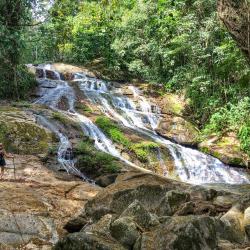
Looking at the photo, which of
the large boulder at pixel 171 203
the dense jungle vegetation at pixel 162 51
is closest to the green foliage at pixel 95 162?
the dense jungle vegetation at pixel 162 51

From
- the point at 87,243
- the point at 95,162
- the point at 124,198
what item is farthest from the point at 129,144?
the point at 87,243

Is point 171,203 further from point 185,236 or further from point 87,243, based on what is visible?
point 87,243

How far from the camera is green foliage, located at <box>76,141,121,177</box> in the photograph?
15430 mm

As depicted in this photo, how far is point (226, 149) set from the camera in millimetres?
20938

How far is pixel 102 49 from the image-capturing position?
35.6 metres

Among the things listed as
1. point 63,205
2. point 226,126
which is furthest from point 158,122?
point 63,205

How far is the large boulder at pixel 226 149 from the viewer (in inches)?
794

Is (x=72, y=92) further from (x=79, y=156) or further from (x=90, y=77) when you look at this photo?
(x=79, y=156)

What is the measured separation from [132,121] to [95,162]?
8.29m

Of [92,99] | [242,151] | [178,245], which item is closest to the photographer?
[178,245]

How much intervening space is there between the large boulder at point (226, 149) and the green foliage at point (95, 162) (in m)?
6.77

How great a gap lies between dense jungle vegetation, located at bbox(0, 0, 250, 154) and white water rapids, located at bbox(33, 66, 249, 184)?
2268mm

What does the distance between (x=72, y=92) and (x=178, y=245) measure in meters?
21.9

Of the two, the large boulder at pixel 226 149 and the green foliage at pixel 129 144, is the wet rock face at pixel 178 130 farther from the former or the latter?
the green foliage at pixel 129 144
